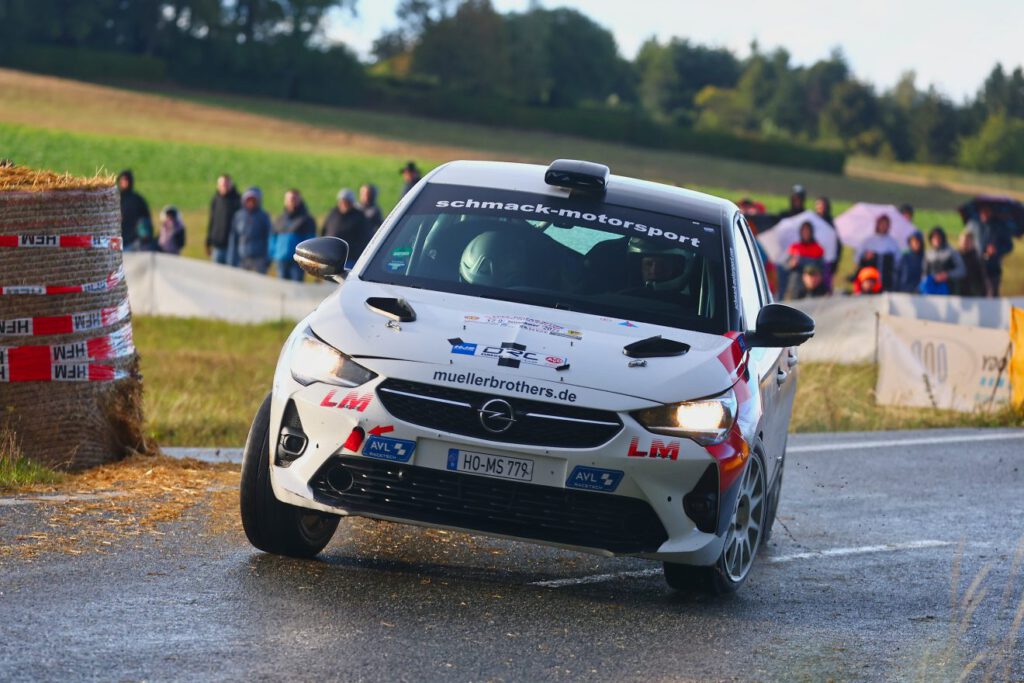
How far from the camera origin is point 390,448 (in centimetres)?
641

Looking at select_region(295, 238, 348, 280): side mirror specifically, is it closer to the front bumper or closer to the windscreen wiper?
the front bumper

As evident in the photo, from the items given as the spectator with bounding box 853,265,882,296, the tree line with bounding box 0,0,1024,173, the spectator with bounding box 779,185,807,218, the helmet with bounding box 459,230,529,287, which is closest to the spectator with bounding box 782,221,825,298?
the spectator with bounding box 853,265,882,296

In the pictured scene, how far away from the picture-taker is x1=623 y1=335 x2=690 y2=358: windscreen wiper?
6.64 m

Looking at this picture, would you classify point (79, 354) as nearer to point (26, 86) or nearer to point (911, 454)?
point (911, 454)

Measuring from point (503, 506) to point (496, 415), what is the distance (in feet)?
1.22

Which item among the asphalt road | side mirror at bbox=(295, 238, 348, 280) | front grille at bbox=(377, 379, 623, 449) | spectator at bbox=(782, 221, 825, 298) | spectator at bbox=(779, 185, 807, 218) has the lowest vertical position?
spectator at bbox=(782, 221, 825, 298)

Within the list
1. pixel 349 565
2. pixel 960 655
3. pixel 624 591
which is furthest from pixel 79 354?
pixel 960 655

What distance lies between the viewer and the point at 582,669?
18.7ft

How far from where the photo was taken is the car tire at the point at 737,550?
694cm

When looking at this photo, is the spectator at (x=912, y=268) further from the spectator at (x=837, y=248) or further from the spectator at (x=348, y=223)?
the spectator at (x=348, y=223)

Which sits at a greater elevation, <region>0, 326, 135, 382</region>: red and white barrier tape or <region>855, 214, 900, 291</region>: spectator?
<region>0, 326, 135, 382</region>: red and white barrier tape

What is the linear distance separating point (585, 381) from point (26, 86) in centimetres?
7489

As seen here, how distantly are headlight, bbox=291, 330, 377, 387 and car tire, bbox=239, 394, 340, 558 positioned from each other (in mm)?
363

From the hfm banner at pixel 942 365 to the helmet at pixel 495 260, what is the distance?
9388mm
